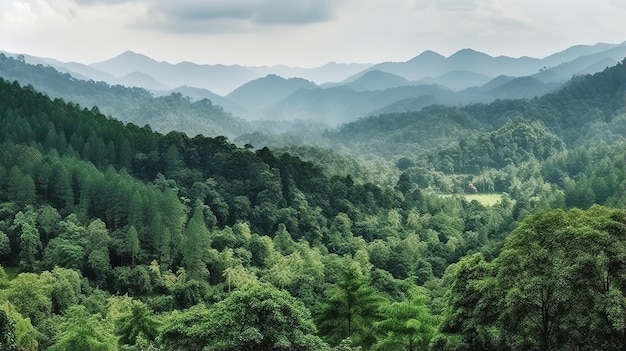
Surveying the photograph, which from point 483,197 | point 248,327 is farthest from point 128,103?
point 248,327

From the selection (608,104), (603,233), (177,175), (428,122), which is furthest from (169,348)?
(428,122)

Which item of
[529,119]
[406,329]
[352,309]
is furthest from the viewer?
[529,119]

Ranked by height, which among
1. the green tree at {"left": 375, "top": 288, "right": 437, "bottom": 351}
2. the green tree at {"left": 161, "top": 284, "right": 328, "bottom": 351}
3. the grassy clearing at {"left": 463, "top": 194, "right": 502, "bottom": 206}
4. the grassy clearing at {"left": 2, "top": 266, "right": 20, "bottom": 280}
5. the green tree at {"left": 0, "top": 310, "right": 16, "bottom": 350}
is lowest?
the grassy clearing at {"left": 463, "top": 194, "right": 502, "bottom": 206}

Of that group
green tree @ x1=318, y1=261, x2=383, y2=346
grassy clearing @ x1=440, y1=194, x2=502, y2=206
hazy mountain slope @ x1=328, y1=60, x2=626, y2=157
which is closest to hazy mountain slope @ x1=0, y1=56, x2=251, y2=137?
hazy mountain slope @ x1=328, y1=60, x2=626, y2=157

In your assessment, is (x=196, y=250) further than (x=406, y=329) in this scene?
Yes

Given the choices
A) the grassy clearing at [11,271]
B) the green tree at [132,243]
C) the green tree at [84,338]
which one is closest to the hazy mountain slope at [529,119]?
the green tree at [132,243]

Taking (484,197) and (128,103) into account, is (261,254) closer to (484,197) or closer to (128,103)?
(484,197)

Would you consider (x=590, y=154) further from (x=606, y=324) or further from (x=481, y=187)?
(x=606, y=324)

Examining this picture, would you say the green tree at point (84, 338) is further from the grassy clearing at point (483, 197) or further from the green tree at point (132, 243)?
the grassy clearing at point (483, 197)

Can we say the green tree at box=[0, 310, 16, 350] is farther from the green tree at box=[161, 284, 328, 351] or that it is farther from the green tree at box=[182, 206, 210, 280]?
the green tree at box=[182, 206, 210, 280]
